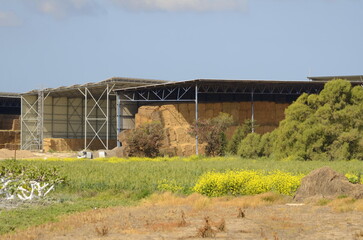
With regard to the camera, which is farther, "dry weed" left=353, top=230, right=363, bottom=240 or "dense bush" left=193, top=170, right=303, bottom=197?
"dense bush" left=193, top=170, right=303, bottom=197

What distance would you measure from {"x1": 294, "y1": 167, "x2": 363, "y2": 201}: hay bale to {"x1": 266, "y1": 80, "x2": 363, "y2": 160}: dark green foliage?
23.4 m

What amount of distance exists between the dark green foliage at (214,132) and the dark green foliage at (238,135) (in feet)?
2.09

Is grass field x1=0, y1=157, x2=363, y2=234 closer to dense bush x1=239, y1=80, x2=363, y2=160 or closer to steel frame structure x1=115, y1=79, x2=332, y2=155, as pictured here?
dense bush x1=239, y1=80, x2=363, y2=160

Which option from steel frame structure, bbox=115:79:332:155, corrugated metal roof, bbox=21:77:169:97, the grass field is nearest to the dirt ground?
the grass field

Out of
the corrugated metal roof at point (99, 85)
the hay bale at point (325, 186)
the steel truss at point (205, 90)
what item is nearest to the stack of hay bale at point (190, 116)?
the steel truss at point (205, 90)

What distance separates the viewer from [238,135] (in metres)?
56.4

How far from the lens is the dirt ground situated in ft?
51.8

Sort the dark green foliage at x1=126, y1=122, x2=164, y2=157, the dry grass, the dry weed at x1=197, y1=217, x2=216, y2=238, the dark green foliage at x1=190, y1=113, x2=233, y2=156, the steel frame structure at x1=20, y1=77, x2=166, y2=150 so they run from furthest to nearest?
the steel frame structure at x1=20, y1=77, x2=166, y2=150 → the dark green foliage at x1=126, y1=122, x2=164, y2=157 → the dark green foliage at x1=190, y1=113, x2=233, y2=156 → the dry grass → the dry weed at x1=197, y1=217, x2=216, y2=238

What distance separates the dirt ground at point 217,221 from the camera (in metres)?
15.8

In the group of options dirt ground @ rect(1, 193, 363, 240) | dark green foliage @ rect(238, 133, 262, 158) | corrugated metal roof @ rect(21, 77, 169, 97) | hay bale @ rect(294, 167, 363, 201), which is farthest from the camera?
corrugated metal roof @ rect(21, 77, 169, 97)

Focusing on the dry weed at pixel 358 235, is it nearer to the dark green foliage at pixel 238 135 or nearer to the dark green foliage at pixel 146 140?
the dark green foliage at pixel 238 135

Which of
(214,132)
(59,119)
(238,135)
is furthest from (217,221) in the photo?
(59,119)

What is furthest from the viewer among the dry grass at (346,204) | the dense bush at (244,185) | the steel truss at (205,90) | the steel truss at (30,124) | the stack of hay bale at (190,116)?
the steel truss at (30,124)

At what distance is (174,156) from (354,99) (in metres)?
17.0
